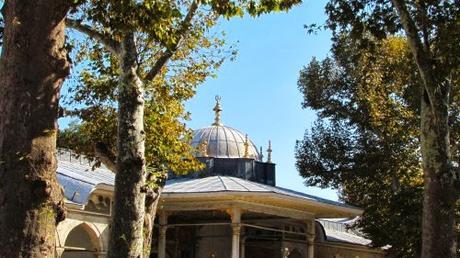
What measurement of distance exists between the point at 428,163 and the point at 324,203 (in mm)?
11524

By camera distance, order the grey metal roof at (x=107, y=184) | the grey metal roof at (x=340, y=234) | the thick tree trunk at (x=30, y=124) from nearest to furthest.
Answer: the thick tree trunk at (x=30, y=124), the grey metal roof at (x=107, y=184), the grey metal roof at (x=340, y=234)

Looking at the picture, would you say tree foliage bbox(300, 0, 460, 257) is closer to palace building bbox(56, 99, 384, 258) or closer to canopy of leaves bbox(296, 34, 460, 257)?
palace building bbox(56, 99, 384, 258)

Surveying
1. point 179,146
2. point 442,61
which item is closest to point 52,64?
point 442,61

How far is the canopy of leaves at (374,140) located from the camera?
22266 millimetres

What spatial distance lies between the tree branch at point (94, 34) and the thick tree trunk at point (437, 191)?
15.8 ft

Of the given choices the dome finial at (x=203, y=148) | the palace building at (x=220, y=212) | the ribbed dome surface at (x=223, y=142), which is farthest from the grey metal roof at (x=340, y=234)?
the dome finial at (x=203, y=148)

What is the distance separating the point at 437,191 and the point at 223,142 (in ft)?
56.8

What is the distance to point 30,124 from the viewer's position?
5707mm

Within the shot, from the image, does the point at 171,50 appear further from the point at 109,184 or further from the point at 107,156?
the point at 109,184

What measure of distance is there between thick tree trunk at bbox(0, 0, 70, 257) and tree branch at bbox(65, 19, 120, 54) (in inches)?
155

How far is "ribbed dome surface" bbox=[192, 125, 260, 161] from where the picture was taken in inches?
1055

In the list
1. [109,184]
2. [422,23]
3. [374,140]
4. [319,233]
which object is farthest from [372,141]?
[422,23]

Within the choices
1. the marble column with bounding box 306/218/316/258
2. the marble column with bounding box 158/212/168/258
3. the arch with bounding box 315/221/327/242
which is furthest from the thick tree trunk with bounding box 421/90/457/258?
the arch with bounding box 315/221/327/242

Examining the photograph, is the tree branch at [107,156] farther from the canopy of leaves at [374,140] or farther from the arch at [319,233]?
the arch at [319,233]
